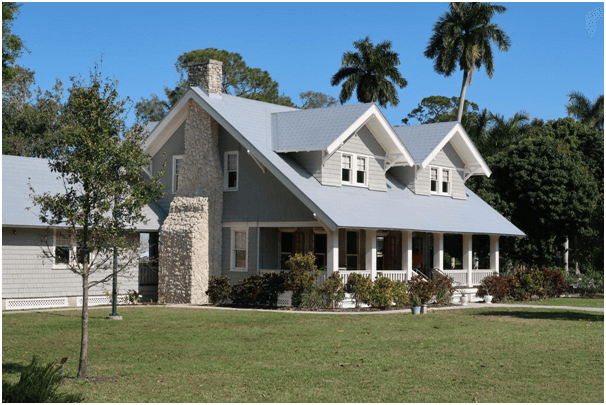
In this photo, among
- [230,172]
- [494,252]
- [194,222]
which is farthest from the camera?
[494,252]

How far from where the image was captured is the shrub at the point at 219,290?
96.9 ft

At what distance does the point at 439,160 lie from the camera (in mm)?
35656

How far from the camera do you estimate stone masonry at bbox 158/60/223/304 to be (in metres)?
30.3

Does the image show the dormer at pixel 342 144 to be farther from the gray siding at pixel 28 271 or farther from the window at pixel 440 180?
the gray siding at pixel 28 271

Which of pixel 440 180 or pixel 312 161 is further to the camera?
pixel 440 180

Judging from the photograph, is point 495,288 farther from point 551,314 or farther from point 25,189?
point 25,189

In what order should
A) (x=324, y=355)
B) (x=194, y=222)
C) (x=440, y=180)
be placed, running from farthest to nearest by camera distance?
1. (x=440, y=180)
2. (x=194, y=222)
3. (x=324, y=355)

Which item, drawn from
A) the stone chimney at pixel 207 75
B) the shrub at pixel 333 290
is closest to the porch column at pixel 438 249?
the shrub at pixel 333 290

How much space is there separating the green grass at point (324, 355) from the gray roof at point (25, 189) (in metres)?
4.06

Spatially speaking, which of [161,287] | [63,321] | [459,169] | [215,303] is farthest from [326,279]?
[459,169]

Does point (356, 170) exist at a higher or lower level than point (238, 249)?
higher

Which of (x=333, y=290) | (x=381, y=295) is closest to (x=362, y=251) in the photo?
(x=381, y=295)

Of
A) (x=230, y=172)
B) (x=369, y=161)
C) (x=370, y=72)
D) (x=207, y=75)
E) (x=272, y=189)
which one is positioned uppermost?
(x=370, y=72)

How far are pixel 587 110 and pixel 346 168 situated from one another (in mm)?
39713
